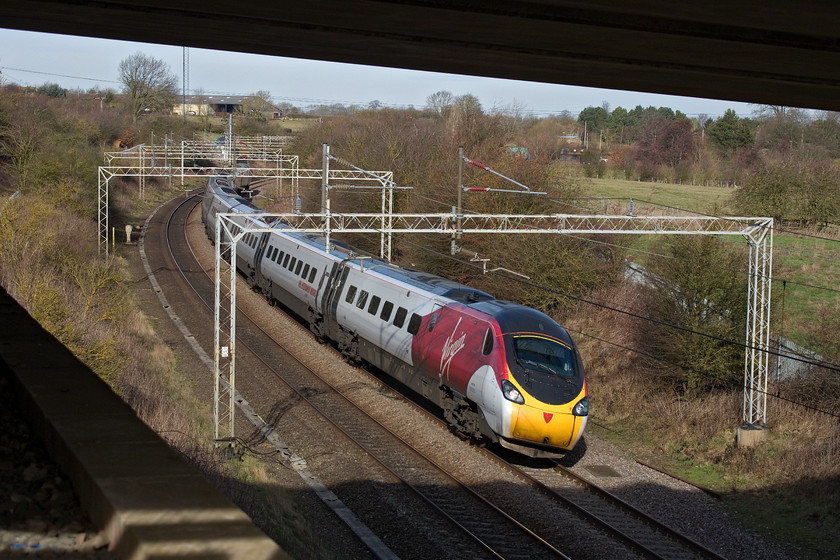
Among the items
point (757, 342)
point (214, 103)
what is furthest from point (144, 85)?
point (757, 342)

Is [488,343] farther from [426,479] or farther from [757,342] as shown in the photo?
[757,342]

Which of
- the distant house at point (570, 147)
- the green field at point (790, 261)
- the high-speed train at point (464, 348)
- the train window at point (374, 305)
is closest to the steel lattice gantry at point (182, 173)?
the high-speed train at point (464, 348)

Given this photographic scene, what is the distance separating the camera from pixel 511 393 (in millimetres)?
13203

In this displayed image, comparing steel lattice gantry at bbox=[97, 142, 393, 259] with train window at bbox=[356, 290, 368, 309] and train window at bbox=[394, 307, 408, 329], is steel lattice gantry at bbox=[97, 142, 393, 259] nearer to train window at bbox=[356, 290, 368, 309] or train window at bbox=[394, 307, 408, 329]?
train window at bbox=[356, 290, 368, 309]

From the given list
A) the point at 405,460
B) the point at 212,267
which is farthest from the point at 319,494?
the point at 212,267

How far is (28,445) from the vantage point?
11.9 ft

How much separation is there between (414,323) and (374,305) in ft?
7.27

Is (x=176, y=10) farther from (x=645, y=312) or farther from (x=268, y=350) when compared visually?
(x=645, y=312)

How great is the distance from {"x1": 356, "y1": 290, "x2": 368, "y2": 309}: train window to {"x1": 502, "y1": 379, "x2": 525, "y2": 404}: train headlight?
6.24 m

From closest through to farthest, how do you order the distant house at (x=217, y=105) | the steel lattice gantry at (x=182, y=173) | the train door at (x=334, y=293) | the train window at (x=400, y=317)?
the train window at (x=400, y=317) → the train door at (x=334, y=293) → the steel lattice gantry at (x=182, y=173) → the distant house at (x=217, y=105)

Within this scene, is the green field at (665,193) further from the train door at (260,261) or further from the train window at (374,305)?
the train window at (374,305)

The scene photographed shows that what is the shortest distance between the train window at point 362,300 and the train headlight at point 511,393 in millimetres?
6244

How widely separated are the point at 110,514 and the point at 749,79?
7310 millimetres

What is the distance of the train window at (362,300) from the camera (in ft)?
61.5
